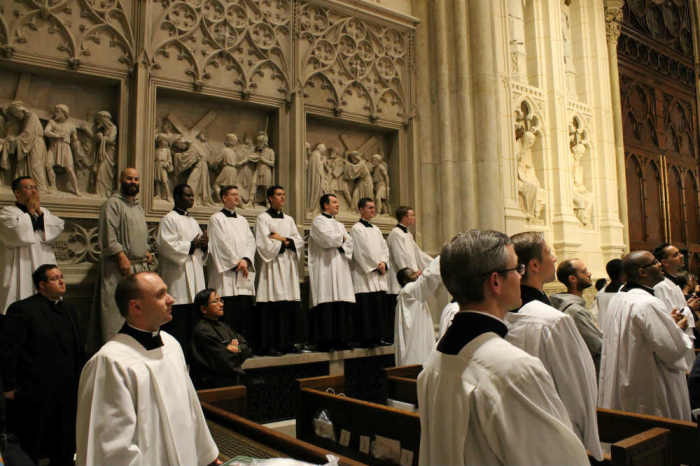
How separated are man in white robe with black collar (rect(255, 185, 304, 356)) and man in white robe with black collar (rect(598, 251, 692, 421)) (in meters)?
3.45

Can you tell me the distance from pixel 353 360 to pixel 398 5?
5.49 m

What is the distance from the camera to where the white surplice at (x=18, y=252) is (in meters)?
4.83

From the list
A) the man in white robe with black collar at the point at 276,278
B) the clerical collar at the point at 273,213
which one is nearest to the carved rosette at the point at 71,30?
the clerical collar at the point at 273,213

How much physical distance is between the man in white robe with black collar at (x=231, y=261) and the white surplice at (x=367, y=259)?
1.36 metres

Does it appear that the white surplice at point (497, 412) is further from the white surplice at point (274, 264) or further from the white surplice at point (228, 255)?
the white surplice at point (274, 264)

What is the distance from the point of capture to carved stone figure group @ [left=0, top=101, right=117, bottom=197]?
222 inches

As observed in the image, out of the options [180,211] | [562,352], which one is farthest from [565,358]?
[180,211]

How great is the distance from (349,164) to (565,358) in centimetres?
588

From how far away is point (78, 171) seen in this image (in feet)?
19.9

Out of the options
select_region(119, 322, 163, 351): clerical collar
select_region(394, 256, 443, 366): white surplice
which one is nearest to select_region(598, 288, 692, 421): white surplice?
select_region(394, 256, 443, 366): white surplice

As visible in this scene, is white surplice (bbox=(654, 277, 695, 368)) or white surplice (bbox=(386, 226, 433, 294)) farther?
white surplice (bbox=(386, 226, 433, 294))

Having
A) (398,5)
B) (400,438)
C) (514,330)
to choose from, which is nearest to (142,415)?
(400,438)

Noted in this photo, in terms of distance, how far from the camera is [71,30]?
6023 mm

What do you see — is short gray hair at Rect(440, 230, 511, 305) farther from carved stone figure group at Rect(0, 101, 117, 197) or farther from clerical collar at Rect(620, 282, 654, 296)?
carved stone figure group at Rect(0, 101, 117, 197)
